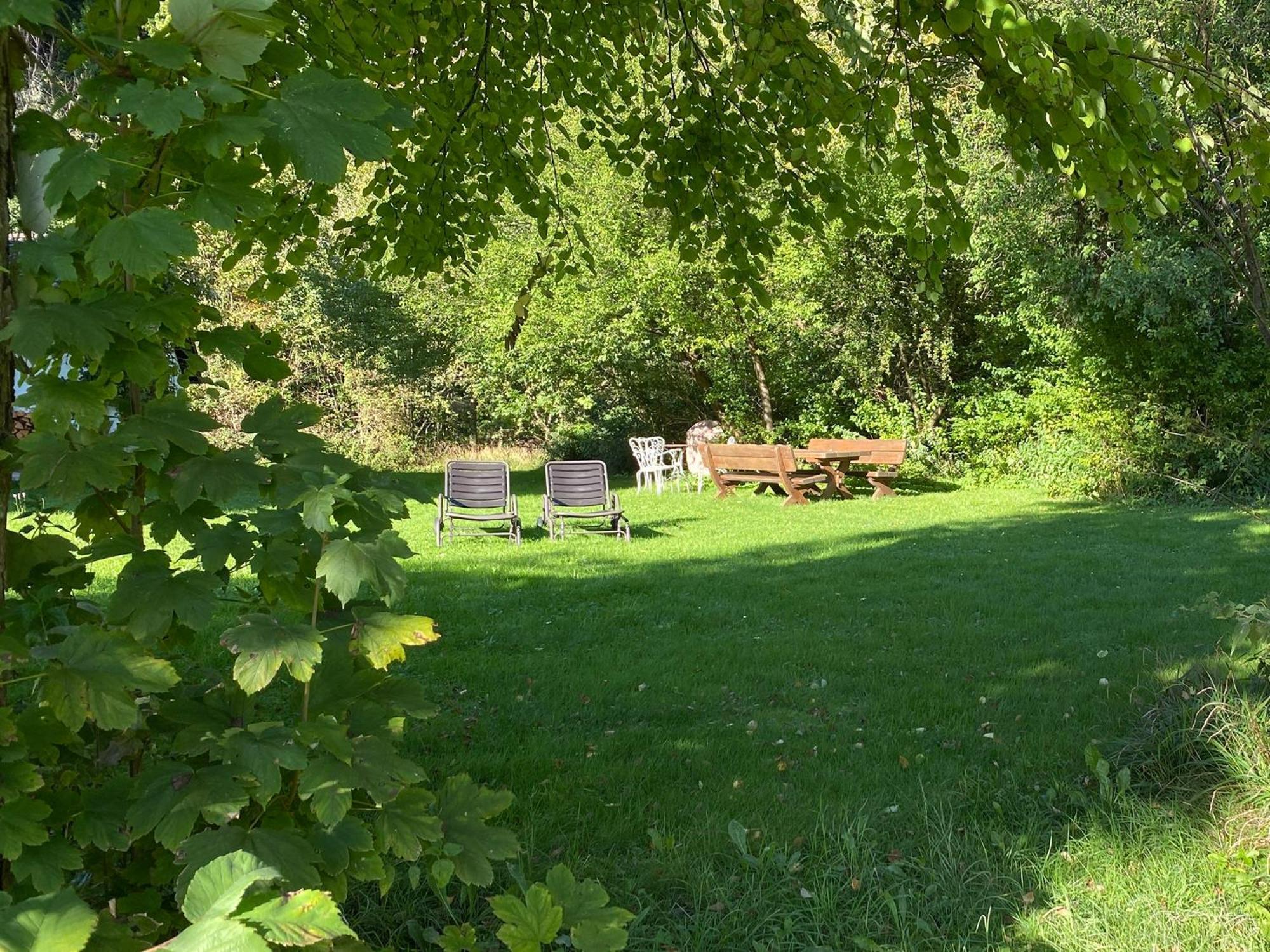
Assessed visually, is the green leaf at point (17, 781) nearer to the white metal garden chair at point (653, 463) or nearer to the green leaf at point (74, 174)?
the green leaf at point (74, 174)

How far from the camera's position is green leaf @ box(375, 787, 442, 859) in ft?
4.21

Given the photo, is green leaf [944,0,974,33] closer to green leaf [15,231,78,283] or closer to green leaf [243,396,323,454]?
green leaf [243,396,323,454]

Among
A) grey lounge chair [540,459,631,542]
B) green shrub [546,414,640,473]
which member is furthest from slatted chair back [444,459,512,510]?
green shrub [546,414,640,473]

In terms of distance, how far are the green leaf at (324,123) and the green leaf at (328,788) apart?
2.29ft

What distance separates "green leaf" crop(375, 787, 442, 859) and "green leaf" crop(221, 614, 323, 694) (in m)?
0.24

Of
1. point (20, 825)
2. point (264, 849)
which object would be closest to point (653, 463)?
point (264, 849)

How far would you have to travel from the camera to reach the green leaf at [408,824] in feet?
4.21

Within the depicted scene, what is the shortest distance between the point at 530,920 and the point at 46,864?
580 millimetres

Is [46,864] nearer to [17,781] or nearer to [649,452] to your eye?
[17,781]

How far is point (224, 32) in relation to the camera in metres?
1.04

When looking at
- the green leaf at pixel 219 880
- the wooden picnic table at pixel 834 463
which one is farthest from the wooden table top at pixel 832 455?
the green leaf at pixel 219 880

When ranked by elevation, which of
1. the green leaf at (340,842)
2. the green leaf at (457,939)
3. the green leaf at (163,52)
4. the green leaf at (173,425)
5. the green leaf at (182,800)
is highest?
the green leaf at (163,52)

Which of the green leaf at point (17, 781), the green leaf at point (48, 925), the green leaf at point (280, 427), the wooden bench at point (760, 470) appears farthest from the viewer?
the wooden bench at point (760, 470)

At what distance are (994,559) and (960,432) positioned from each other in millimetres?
9074
